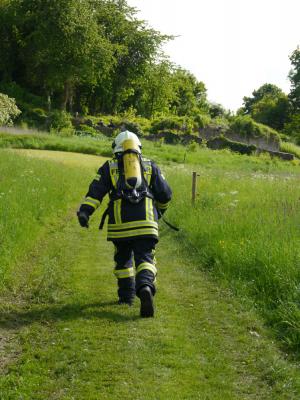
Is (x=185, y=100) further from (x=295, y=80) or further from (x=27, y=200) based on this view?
(x=27, y=200)

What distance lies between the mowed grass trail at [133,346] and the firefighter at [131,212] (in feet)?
1.28

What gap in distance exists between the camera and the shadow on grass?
6201 millimetres

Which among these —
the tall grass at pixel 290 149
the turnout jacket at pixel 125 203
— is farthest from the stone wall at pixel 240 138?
the turnout jacket at pixel 125 203

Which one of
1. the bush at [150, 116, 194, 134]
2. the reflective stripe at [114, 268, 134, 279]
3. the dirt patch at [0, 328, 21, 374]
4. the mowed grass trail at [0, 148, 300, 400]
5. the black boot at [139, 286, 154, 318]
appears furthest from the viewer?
the bush at [150, 116, 194, 134]

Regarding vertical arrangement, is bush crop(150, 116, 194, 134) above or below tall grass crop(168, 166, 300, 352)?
above

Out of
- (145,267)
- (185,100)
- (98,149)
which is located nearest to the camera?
(145,267)

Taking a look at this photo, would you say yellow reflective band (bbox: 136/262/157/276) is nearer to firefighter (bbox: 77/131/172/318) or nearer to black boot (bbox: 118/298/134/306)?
firefighter (bbox: 77/131/172/318)

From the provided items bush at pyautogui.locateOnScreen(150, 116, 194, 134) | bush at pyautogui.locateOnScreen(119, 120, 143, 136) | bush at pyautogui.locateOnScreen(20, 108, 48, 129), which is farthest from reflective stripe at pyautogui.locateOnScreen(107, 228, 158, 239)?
bush at pyautogui.locateOnScreen(150, 116, 194, 134)

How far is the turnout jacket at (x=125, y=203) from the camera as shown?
6.54m

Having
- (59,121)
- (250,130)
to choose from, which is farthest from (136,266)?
(250,130)

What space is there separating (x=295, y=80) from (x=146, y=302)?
77.7 metres

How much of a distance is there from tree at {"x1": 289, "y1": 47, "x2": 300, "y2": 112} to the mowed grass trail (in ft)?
247

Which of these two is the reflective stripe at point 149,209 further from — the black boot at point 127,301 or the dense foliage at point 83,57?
the dense foliage at point 83,57

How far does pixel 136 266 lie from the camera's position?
6.54 m
